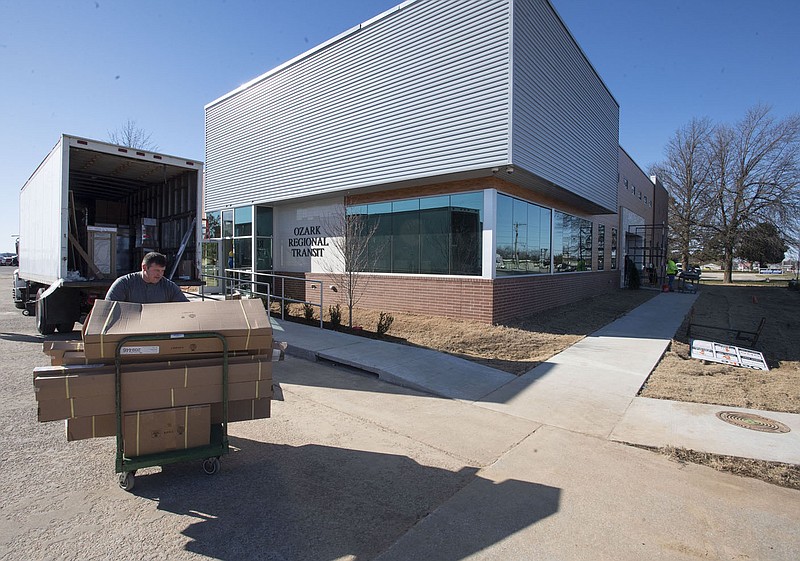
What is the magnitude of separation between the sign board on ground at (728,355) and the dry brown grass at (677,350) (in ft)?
0.51

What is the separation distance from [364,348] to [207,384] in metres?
5.16

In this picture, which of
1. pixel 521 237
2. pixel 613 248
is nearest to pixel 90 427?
pixel 521 237

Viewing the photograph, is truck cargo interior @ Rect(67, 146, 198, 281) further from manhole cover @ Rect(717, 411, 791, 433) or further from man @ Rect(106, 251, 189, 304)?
manhole cover @ Rect(717, 411, 791, 433)

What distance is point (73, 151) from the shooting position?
858cm

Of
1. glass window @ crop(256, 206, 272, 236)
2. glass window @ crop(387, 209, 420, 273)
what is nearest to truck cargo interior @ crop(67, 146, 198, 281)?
glass window @ crop(256, 206, 272, 236)

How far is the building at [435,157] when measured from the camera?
34.4 feet

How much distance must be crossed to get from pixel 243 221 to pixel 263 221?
1.01 metres

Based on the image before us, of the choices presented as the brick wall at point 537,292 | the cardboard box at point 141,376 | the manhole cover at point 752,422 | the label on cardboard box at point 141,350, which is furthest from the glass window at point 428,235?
the label on cardboard box at point 141,350

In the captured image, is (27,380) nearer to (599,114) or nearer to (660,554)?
(660,554)

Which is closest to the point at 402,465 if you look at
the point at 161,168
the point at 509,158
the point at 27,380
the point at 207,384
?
the point at 207,384

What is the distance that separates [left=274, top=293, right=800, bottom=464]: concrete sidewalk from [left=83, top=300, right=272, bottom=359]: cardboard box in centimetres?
333

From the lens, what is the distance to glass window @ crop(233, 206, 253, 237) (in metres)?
16.9

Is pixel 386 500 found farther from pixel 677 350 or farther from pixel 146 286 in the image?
pixel 677 350

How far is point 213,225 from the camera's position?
18.8 m
